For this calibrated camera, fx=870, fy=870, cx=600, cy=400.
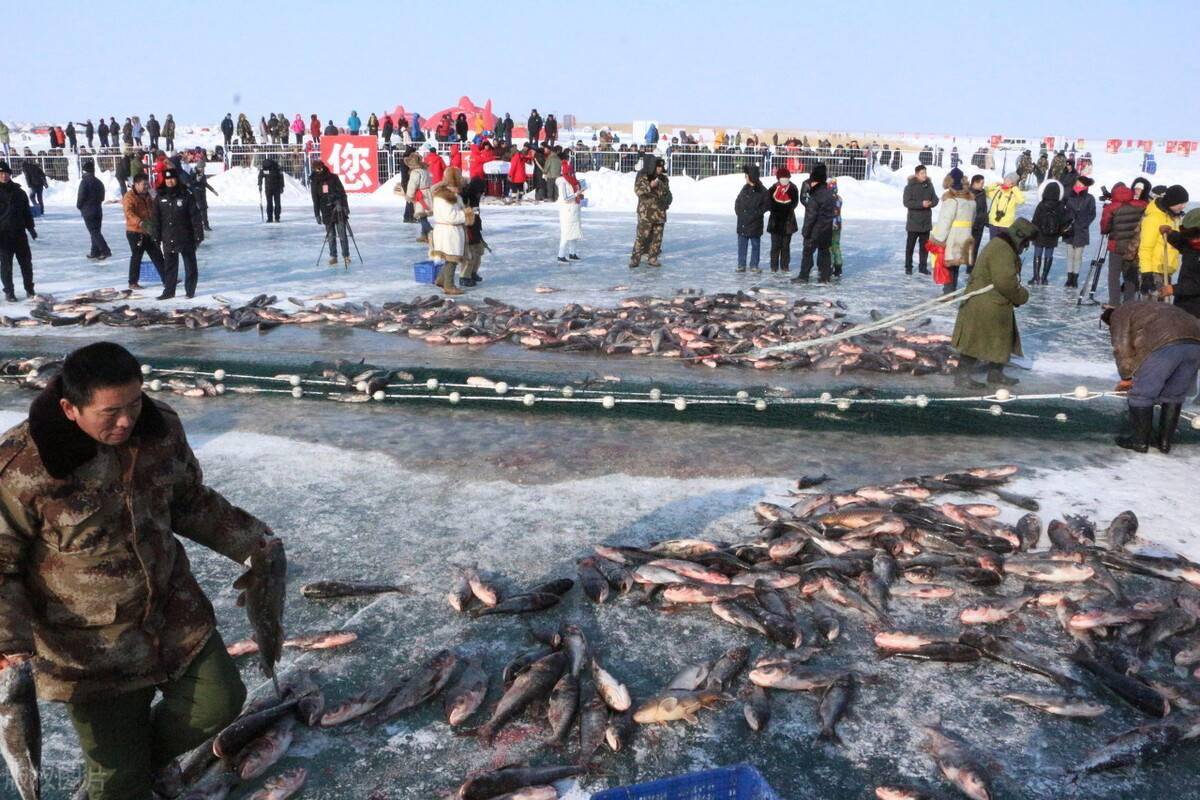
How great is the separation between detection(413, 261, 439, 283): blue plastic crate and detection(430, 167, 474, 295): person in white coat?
625 millimetres

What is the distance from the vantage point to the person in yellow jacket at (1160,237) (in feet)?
34.3

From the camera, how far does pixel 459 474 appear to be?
296 inches

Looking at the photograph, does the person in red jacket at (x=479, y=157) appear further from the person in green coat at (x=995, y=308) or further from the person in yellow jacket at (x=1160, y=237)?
the person in yellow jacket at (x=1160, y=237)

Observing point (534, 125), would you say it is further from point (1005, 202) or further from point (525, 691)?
point (525, 691)

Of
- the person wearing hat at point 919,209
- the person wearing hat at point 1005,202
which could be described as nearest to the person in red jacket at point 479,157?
the person wearing hat at point 919,209

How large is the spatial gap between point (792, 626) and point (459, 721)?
1.95m

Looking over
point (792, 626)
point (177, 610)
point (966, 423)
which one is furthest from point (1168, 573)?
point (177, 610)

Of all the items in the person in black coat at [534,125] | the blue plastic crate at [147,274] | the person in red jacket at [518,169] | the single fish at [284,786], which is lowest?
the single fish at [284,786]

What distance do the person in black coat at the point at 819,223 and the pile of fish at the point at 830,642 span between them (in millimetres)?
11139

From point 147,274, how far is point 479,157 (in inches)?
500

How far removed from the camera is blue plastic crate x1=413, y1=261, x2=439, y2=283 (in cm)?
1675

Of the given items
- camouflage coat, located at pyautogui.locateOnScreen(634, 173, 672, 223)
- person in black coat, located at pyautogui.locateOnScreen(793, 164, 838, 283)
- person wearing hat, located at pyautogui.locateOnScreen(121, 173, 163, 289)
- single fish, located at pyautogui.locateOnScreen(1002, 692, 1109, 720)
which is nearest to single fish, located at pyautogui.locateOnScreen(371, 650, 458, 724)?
single fish, located at pyautogui.locateOnScreen(1002, 692, 1109, 720)

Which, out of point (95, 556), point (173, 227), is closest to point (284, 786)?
point (95, 556)

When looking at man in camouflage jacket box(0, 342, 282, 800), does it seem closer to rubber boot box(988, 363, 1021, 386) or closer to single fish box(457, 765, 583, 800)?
single fish box(457, 765, 583, 800)
